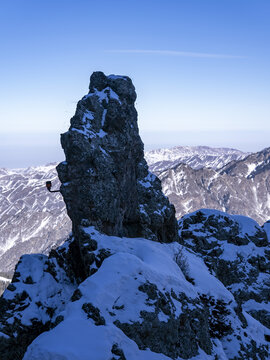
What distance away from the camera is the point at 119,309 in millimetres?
19969

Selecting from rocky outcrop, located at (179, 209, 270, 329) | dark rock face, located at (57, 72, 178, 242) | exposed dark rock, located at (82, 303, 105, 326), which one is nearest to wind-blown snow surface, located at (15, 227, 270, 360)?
exposed dark rock, located at (82, 303, 105, 326)

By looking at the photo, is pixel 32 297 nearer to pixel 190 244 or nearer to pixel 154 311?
pixel 154 311

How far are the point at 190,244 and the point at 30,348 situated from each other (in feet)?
152

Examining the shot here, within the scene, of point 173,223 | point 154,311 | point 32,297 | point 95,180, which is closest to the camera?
point 154,311

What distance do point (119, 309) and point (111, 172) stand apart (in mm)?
19111

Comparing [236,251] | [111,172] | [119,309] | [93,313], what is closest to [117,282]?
[119,309]

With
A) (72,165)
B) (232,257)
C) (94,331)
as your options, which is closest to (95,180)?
(72,165)

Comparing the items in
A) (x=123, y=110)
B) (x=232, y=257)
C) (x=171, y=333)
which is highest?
(x=123, y=110)

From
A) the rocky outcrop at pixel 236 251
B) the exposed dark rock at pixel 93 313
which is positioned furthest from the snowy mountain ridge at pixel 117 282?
the rocky outcrop at pixel 236 251

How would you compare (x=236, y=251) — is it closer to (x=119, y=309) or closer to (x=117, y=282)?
(x=117, y=282)

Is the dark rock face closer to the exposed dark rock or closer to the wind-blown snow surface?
the wind-blown snow surface

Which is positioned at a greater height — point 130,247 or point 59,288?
point 130,247

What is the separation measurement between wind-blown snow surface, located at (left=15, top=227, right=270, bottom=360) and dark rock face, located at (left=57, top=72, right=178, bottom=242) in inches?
165

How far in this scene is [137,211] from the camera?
43750 millimetres
